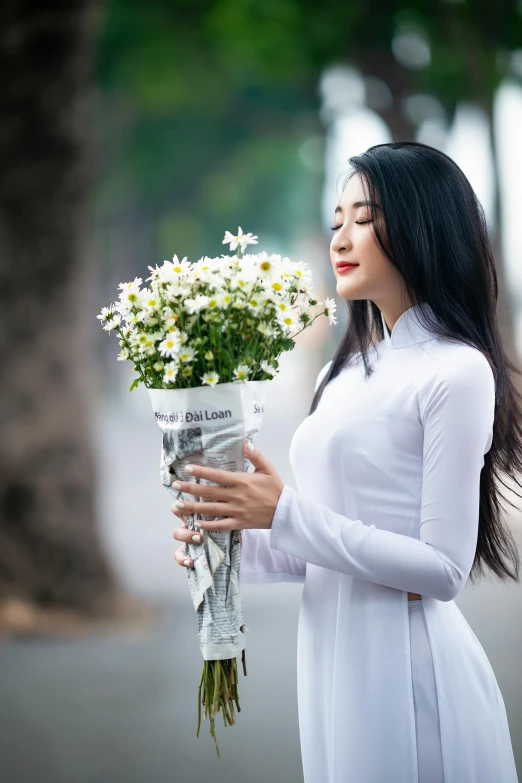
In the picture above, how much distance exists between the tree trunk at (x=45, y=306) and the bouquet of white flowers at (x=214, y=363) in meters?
3.01

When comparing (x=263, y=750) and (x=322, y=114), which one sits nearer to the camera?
(x=263, y=750)

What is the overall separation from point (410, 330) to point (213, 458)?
42cm

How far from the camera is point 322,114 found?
8.34 meters

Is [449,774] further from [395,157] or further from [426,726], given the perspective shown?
[395,157]

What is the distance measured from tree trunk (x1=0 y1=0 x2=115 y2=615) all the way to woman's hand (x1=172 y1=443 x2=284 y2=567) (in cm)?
313

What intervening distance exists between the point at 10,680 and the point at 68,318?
5.72 feet

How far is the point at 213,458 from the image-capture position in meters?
1.33

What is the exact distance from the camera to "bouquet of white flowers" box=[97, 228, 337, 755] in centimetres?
129

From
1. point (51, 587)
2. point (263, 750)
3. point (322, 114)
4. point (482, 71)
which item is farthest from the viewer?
point (322, 114)

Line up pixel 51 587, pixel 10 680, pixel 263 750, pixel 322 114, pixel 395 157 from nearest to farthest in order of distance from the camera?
pixel 395 157
pixel 263 750
pixel 10 680
pixel 51 587
pixel 322 114

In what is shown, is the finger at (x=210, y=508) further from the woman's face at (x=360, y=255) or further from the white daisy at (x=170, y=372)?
the woman's face at (x=360, y=255)

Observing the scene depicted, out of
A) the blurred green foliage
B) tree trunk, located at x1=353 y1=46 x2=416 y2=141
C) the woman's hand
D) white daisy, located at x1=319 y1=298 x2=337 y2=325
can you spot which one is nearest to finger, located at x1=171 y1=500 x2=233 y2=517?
the woman's hand

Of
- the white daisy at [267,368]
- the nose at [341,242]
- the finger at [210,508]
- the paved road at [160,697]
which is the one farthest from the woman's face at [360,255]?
the paved road at [160,697]

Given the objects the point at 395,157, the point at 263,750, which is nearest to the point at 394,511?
the point at 395,157
